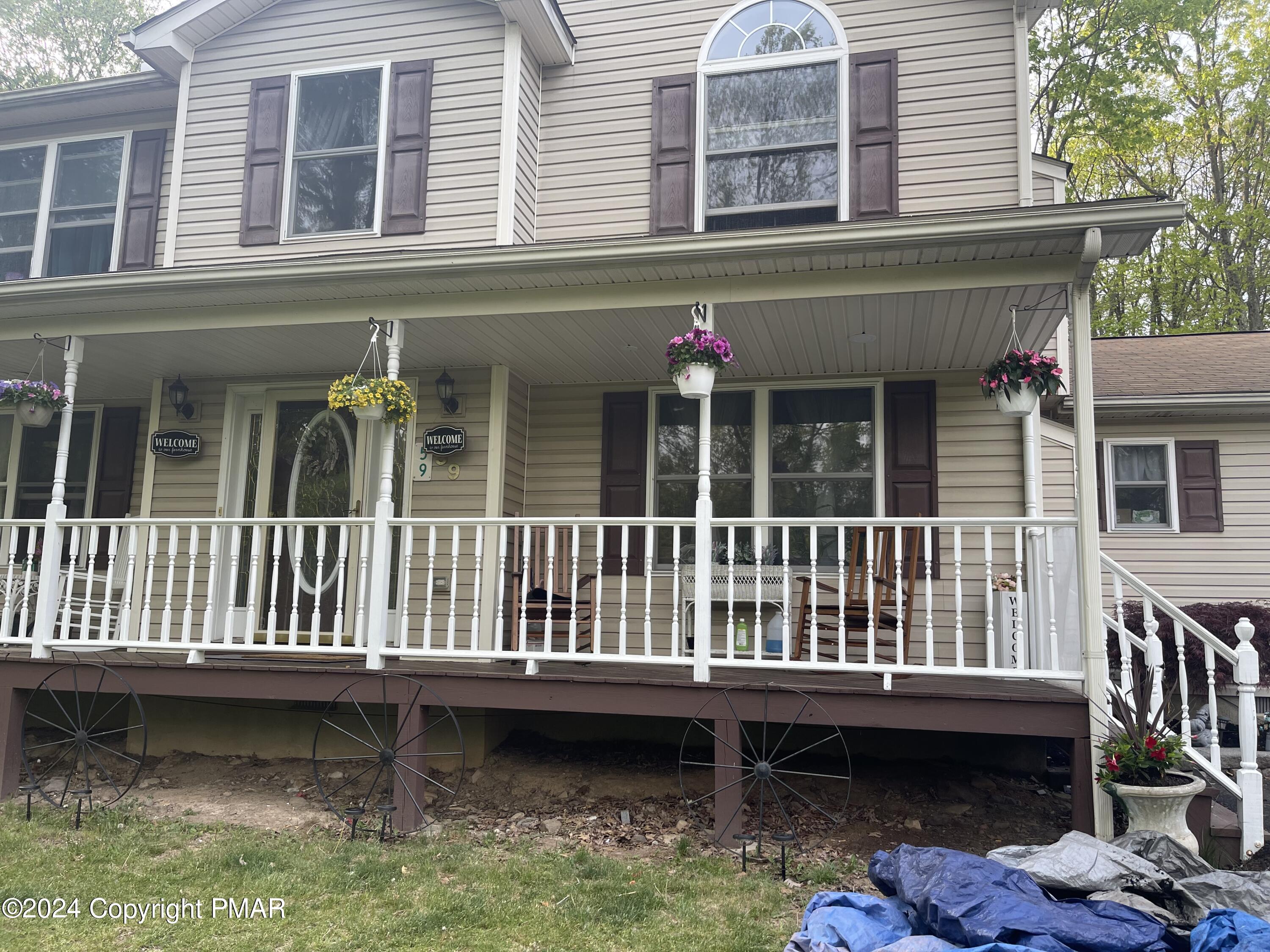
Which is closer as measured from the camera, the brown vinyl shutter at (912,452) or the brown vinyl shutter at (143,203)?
the brown vinyl shutter at (912,452)

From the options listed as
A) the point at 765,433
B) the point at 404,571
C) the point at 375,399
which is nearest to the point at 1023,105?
the point at 765,433

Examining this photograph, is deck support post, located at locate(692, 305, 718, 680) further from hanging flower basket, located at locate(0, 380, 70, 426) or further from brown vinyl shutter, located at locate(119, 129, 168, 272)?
brown vinyl shutter, located at locate(119, 129, 168, 272)

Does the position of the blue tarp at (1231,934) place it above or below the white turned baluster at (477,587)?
below

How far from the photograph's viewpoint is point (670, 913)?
3.80 metres

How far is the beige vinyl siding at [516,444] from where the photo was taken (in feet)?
21.9

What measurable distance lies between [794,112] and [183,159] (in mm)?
4786

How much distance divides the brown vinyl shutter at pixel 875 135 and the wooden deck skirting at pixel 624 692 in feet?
10.9

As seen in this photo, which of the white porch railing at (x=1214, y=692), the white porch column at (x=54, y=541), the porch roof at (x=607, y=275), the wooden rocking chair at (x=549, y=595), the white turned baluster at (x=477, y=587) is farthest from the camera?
the white porch column at (x=54, y=541)

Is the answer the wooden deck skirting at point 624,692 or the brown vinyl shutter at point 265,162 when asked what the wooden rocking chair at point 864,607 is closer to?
the wooden deck skirting at point 624,692

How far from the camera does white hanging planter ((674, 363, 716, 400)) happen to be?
4.82 metres

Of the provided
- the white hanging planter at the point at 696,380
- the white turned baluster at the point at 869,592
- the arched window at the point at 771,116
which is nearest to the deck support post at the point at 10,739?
the white hanging planter at the point at 696,380

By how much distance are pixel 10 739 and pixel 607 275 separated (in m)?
4.61

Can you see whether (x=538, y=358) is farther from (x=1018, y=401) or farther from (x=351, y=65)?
(x=1018, y=401)

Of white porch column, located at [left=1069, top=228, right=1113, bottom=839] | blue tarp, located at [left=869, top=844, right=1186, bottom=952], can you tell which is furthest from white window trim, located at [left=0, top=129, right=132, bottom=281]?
blue tarp, located at [left=869, top=844, right=1186, bottom=952]
